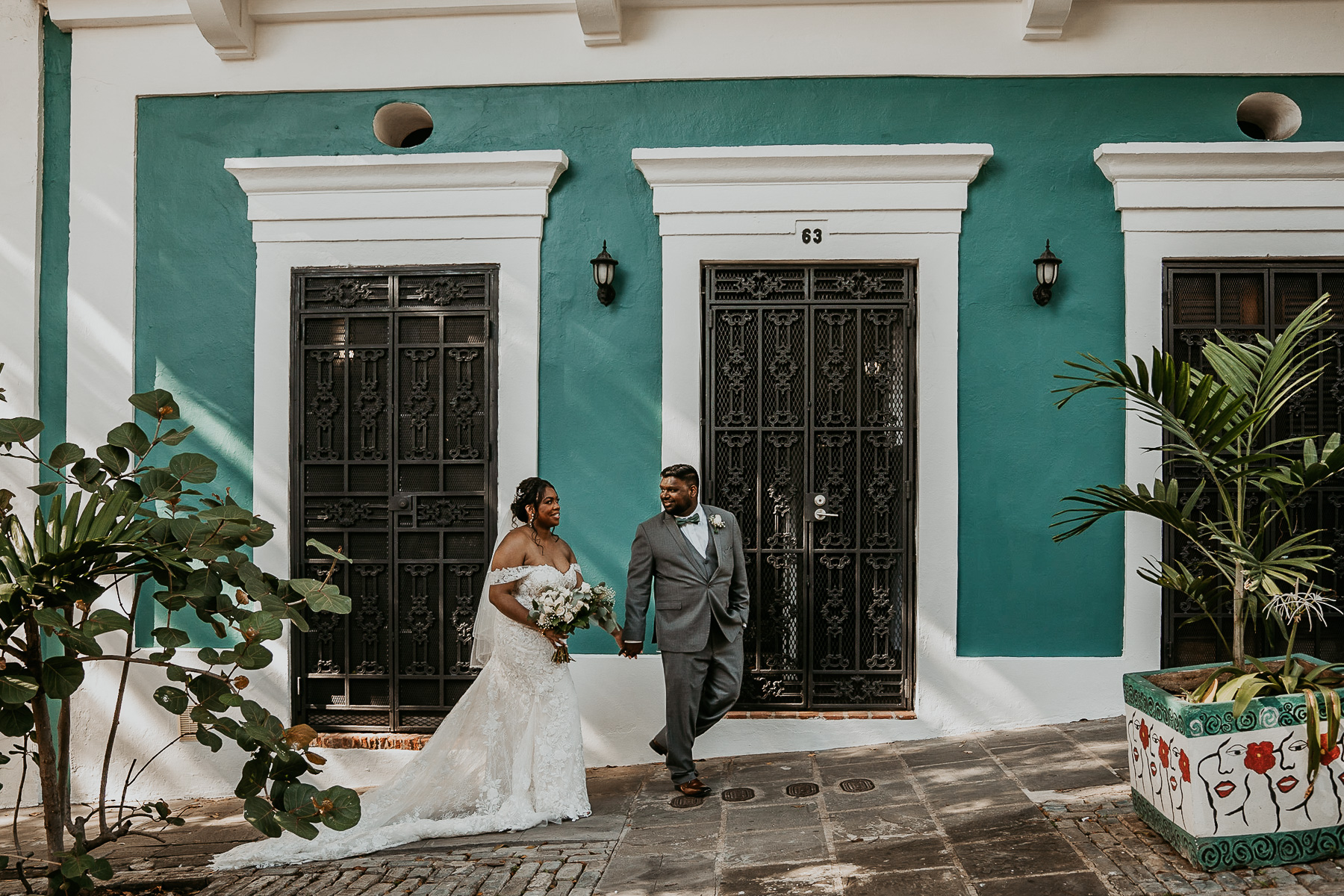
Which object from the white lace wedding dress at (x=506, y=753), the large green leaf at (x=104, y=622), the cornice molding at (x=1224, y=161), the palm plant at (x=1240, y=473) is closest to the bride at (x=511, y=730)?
the white lace wedding dress at (x=506, y=753)

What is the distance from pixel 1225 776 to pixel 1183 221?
11.3ft

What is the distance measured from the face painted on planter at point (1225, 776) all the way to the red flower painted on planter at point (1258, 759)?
2cm

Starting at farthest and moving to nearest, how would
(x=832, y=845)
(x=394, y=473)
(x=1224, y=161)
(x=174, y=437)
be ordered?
(x=394, y=473), (x=1224, y=161), (x=832, y=845), (x=174, y=437)

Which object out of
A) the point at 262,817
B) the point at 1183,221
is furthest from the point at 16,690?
the point at 1183,221

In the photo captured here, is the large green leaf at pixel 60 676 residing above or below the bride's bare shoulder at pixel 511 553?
below

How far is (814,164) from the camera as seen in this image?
18.5ft

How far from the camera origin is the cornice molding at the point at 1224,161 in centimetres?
540

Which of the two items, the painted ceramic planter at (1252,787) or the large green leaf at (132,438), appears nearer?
the painted ceramic planter at (1252,787)

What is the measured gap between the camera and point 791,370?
Answer: 18.7 ft

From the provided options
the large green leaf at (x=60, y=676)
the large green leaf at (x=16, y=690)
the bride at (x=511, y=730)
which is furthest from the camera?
the bride at (x=511, y=730)

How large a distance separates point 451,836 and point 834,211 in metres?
4.18

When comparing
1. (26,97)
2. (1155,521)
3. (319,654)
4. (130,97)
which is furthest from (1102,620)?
(26,97)

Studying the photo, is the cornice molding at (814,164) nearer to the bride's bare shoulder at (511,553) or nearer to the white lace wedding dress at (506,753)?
the bride's bare shoulder at (511,553)

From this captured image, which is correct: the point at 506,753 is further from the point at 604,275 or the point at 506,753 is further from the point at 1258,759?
the point at 1258,759
